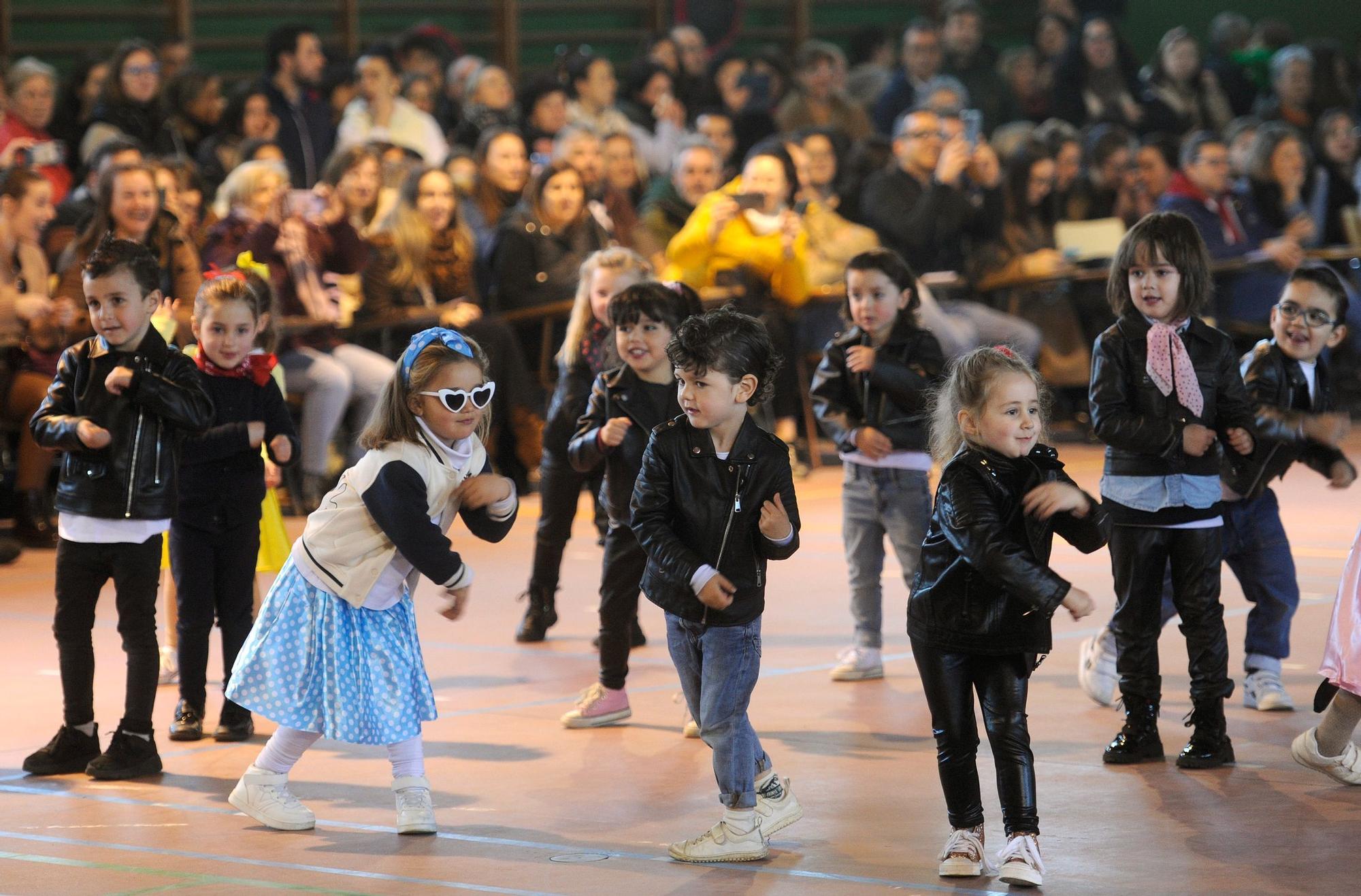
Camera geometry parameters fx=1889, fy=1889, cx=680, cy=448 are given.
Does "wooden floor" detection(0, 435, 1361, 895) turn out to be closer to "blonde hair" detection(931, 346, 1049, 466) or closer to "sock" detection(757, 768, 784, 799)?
"sock" detection(757, 768, 784, 799)

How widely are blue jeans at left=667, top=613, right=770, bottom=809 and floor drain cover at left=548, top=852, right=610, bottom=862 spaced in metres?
0.30

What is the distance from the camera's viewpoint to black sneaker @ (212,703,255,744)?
5.35 m

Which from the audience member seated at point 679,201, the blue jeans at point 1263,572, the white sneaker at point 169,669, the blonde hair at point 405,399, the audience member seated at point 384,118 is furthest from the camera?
the audience member seated at point 384,118

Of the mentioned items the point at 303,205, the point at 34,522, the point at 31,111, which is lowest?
the point at 34,522

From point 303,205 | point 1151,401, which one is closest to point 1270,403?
point 1151,401

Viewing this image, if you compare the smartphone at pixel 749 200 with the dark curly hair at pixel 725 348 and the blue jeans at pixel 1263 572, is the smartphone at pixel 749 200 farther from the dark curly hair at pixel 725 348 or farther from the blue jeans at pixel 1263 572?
the dark curly hair at pixel 725 348

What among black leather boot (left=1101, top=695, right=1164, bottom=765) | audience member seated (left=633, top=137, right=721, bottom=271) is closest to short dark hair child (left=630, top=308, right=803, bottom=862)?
black leather boot (left=1101, top=695, right=1164, bottom=765)

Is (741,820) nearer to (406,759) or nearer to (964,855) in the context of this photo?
(964,855)

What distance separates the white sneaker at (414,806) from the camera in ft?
14.2

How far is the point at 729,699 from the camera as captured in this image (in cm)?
417

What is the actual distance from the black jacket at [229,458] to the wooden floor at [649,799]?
0.65 metres

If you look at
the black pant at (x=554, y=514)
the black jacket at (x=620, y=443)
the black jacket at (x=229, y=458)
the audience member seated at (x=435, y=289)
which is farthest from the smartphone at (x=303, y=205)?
the black jacket at (x=620, y=443)

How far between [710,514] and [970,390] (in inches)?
25.1

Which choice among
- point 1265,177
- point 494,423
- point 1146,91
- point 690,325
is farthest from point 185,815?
point 1146,91
